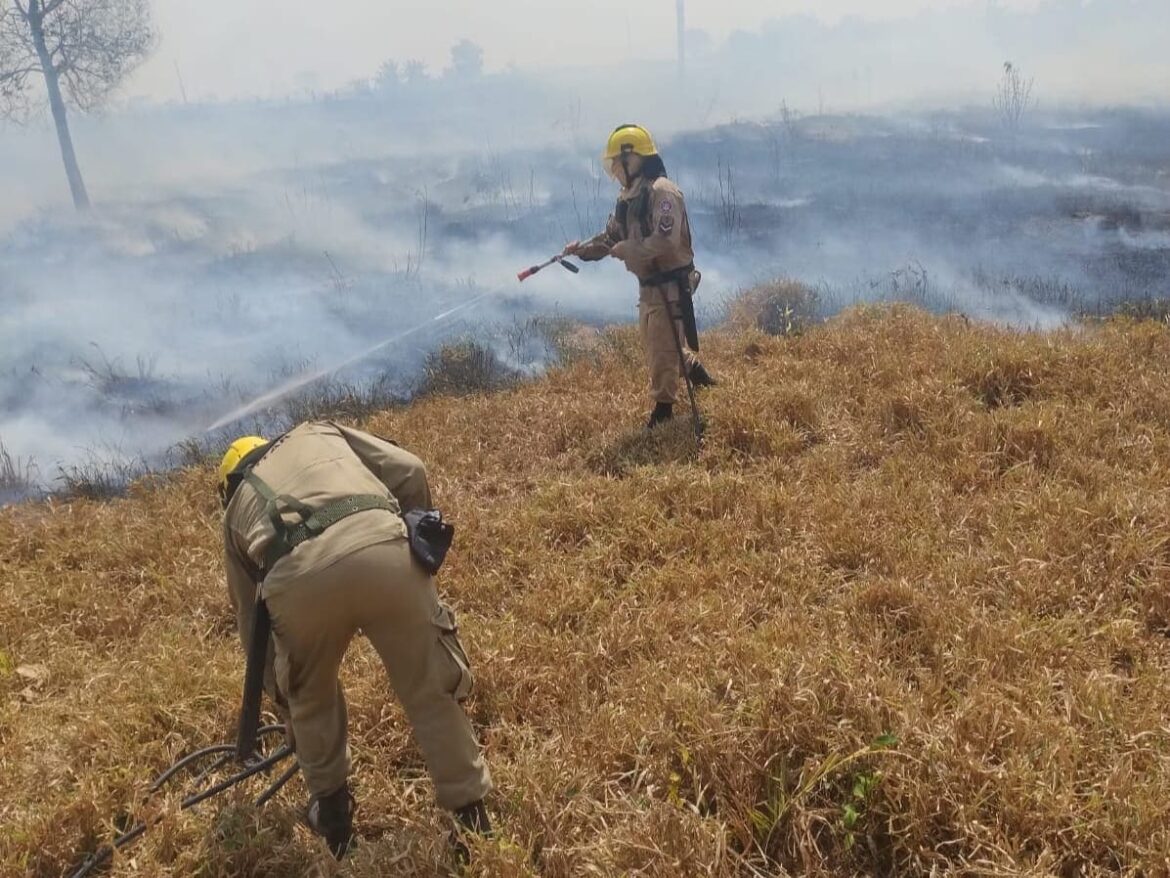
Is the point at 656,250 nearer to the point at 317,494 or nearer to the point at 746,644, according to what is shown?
the point at 746,644

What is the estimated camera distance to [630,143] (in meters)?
5.50

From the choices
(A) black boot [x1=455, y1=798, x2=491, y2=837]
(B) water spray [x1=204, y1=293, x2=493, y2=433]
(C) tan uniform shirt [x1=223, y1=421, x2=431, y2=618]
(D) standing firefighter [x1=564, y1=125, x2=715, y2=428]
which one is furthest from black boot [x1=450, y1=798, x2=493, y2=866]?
(B) water spray [x1=204, y1=293, x2=493, y2=433]

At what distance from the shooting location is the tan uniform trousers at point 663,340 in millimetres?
5703

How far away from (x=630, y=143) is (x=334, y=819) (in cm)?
449

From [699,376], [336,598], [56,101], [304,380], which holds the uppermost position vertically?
[56,101]

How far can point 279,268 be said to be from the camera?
14883 millimetres

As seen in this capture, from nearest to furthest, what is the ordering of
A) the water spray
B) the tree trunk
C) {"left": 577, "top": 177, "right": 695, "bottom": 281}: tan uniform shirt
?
{"left": 577, "top": 177, "right": 695, "bottom": 281}: tan uniform shirt < the water spray < the tree trunk

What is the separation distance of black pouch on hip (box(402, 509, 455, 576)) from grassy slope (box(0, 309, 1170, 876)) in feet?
2.69

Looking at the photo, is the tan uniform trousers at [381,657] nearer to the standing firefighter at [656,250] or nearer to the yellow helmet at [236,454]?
the yellow helmet at [236,454]

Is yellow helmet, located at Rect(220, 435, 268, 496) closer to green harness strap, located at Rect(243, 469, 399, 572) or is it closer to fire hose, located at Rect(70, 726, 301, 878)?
green harness strap, located at Rect(243, 469, 399, 572)

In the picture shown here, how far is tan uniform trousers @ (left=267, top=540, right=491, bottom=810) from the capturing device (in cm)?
221

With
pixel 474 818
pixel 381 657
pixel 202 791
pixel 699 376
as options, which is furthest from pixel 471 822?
pixel 699 376

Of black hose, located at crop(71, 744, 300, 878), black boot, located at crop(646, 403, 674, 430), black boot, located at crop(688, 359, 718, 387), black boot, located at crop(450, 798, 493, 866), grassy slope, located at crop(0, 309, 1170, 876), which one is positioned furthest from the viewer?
black boot, located at crop(688, 359, 718, 387)

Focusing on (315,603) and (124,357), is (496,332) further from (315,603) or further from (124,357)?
(315,603)
